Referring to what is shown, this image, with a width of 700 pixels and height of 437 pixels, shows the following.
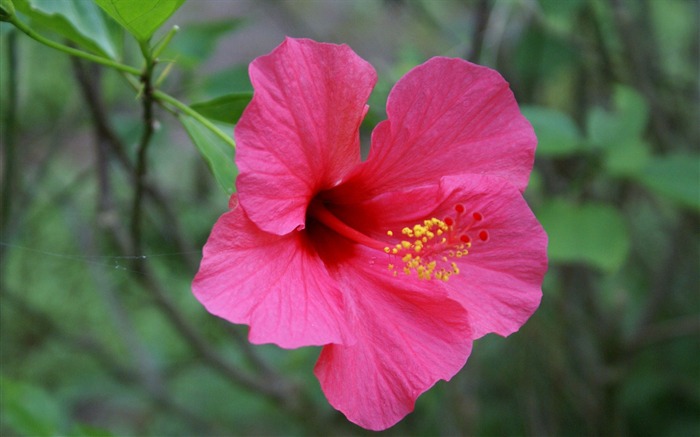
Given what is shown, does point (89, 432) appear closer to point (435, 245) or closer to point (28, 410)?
point (28, 410)

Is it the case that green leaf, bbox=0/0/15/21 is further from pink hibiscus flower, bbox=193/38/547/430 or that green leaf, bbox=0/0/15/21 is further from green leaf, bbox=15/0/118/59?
pink hibiscus flower, bbox=193/38/547/430

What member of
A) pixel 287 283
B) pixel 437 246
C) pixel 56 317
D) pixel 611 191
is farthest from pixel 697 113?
pixel 56 317

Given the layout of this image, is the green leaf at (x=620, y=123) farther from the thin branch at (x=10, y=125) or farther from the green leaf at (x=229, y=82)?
the thin branch at (x=10, y=125)

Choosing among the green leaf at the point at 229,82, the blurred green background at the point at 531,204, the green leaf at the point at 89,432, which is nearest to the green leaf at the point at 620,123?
the blurred green background at the point at 531,204

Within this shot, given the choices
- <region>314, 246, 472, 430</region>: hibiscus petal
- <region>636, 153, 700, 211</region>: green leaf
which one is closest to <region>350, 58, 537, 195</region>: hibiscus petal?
<region>314, 246, 472, 430</region>: hibiscus petal

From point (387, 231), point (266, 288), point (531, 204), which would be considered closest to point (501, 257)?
point (387, 231)
